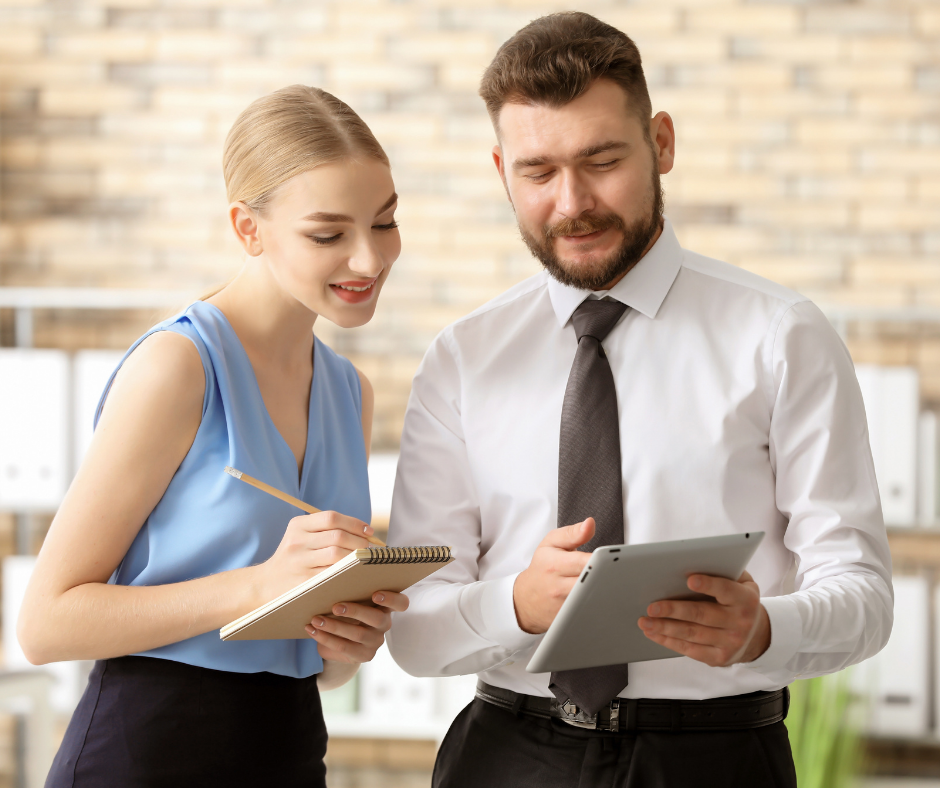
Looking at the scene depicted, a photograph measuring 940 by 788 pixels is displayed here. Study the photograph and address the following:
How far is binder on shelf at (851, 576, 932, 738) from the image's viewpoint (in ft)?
10.5

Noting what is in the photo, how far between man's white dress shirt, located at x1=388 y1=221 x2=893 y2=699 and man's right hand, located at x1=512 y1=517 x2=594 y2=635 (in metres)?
0.08

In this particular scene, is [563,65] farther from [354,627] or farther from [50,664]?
[50,664]

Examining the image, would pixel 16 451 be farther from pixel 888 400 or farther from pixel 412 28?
pixel 888 400

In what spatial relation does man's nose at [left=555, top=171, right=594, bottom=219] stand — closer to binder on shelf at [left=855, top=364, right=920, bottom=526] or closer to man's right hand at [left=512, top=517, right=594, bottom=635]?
man's right hand at [left=512, top=517, right=594, bottom=635]

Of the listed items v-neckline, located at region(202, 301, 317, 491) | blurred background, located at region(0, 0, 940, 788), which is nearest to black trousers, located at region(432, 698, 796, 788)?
v-neckline, located at region(202, 301, 317, 491)

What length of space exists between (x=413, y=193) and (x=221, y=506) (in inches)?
102

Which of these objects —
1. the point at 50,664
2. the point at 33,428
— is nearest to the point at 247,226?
the point at 33,428

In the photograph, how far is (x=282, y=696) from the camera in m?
1.59

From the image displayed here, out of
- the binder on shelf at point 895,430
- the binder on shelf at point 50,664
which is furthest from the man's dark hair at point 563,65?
the binder on shelf at point 50,664

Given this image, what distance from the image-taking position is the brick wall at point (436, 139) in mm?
3662

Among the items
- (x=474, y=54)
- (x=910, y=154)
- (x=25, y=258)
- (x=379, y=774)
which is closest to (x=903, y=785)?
(x=379, y=774)

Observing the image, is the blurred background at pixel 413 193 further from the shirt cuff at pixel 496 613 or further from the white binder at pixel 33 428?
the shirt cuff at pixel 496 613

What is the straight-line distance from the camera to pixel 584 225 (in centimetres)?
149

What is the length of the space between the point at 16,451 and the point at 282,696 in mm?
2202
